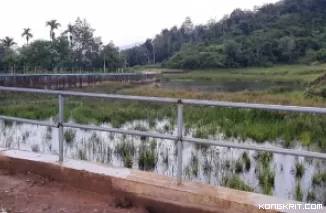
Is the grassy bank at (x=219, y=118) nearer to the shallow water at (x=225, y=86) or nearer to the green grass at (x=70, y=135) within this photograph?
the green grass at (x=70, y=135)

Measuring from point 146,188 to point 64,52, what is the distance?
60.9 metres

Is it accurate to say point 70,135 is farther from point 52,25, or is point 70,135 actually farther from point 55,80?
point 52,25

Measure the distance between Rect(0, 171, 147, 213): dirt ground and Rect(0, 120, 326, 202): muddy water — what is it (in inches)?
121

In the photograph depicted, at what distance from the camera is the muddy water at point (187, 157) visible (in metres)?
6.71

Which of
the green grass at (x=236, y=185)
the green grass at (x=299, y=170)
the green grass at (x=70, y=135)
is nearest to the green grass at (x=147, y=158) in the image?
the green grass at (x=236, y=185)

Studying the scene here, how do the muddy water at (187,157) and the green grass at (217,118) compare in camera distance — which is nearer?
the muddy water at (187,157)

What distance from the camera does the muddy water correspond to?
671cm

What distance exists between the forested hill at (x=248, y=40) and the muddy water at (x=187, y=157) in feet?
287

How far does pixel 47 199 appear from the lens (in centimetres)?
348

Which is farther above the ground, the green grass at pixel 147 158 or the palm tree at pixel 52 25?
the palm tree at pixel 52 25

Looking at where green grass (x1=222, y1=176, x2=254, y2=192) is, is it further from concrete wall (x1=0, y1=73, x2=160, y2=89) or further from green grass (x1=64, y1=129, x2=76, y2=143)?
concrete wall (x1=0, y1=73, x2=160, y2=89)

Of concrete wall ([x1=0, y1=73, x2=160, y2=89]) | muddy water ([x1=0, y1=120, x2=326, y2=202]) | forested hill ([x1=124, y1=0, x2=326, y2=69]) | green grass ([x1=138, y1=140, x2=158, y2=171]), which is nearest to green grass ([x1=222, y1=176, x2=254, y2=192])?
muddy water ([x1=0, y1=120, x2=326, y2=202])
